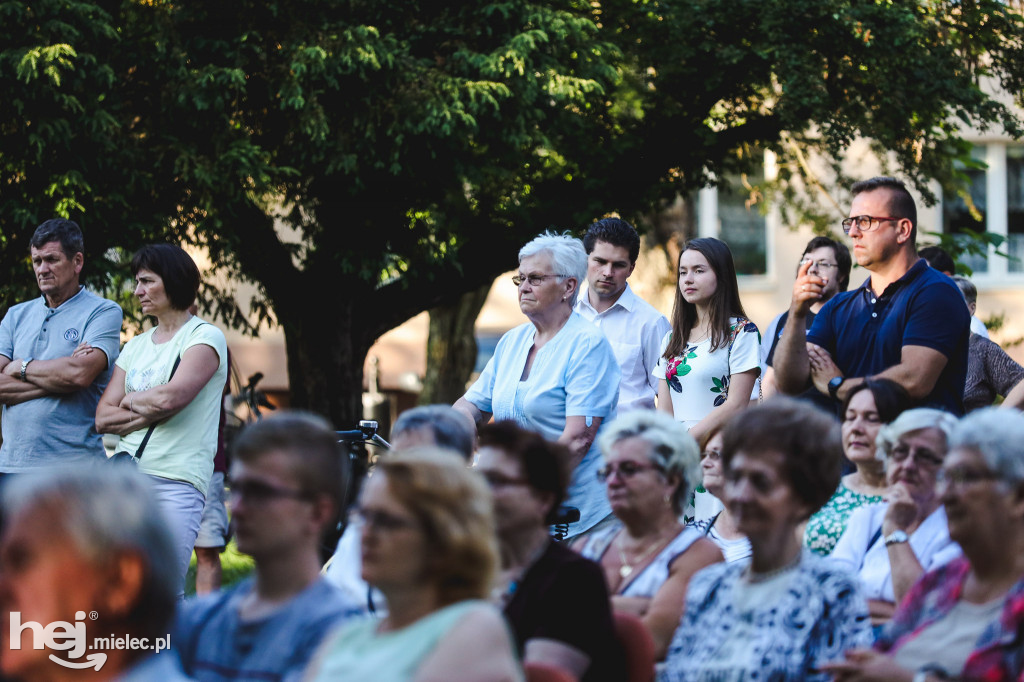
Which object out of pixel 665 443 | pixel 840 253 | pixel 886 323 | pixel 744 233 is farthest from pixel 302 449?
pixel 744 233

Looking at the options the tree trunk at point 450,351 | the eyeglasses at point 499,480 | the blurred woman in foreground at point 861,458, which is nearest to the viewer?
the eyeglasses at point 499,480

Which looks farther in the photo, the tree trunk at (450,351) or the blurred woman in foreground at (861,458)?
the tree trunk at (450,351)

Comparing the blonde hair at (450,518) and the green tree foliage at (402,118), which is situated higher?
the green tree foliage at (402,118)

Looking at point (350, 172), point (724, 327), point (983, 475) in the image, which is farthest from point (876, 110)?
point (983, 475)

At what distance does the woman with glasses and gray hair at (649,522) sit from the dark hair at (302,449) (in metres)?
0.91

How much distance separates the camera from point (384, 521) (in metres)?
2.61

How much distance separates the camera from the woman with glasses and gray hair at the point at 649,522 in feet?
Result: 11.7

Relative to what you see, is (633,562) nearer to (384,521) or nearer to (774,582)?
(774,582)

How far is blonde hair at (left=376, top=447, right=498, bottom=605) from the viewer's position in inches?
101

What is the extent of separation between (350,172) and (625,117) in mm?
3354

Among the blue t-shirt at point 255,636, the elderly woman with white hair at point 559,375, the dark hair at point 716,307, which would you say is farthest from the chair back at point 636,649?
the dark hair at point 716,307

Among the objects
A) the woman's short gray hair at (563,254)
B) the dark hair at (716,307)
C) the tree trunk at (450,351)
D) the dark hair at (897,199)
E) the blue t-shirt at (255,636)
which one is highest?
the dark hair at (897,199)

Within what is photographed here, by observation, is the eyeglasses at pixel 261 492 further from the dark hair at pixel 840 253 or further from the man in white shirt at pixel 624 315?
the dark hair at pixel 840 253

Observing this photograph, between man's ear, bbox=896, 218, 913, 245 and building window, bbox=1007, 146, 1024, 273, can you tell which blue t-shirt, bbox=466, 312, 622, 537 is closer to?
man's ear, bbox=896, 218, 913, 245
